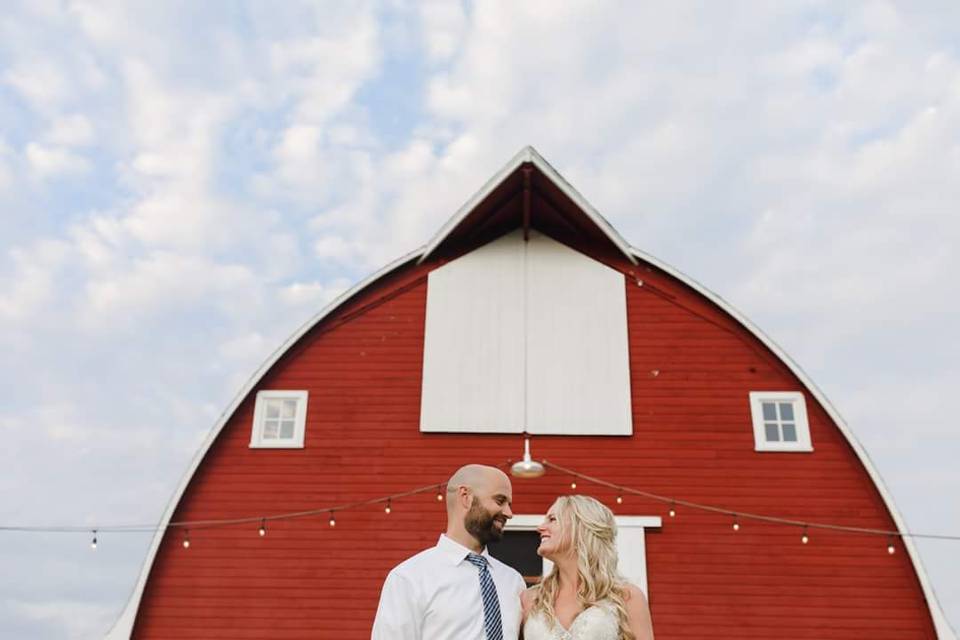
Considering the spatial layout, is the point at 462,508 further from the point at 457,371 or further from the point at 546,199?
the point at 546,199

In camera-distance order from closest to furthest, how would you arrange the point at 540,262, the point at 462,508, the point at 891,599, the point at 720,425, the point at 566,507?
the point at 462,508 → the point at 566,507 → the point at 891,599 → the point at 720,425 → the point at 540,262

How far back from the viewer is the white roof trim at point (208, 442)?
34.8ft

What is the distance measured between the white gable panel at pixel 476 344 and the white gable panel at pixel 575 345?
24 centimetres

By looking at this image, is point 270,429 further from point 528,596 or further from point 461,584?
point 461,584

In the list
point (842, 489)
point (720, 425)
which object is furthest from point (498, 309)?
point (842, 489)

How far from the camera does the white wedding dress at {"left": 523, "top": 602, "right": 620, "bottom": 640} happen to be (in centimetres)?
385

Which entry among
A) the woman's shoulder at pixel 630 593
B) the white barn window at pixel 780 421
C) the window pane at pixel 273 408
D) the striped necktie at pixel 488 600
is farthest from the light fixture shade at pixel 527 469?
the striped necktie at pixel 488 600

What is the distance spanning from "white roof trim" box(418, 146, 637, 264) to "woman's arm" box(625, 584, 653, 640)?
27.0 feet

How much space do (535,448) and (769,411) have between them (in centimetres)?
310

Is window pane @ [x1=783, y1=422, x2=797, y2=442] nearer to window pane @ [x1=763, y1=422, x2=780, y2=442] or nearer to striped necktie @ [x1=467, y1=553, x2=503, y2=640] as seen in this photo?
window pane @ [x1=763, y1=422, x2=780, y2=442]

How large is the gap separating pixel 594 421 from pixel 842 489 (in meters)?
3.17

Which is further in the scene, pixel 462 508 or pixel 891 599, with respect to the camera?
pixel 891 599

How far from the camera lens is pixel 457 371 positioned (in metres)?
11.5

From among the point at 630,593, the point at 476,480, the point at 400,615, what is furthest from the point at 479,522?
the point at 630,593
